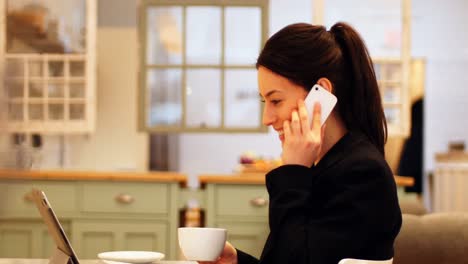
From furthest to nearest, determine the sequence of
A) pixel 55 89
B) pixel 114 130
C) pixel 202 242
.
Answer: pixel 114 130 < pixel 55 89 < pixel 202 242

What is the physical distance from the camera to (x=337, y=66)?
1243 millimetres

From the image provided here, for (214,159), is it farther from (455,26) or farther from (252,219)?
(252,219)

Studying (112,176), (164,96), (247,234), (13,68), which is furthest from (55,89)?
(13,68)

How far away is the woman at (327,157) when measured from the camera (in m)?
1.11

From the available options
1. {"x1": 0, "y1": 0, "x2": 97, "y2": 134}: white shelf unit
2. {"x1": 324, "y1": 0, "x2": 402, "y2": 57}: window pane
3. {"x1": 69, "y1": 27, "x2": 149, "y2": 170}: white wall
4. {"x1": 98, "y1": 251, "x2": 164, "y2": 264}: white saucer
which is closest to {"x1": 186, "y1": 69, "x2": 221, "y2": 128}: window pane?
{"x1": 69, "y1": 27, "x2": 149, "y2": 170}: white wall

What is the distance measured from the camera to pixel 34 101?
474 centimetres

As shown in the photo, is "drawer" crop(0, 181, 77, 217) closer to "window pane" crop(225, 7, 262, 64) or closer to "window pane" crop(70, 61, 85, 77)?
"window pane" crop(70, 61, 85, 77)

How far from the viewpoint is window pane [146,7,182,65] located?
4777 mm

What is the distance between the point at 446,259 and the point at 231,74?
3.54 meters

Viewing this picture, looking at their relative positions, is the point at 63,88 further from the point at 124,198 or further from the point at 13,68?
the point at 13,68

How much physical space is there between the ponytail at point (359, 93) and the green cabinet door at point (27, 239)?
304 cm

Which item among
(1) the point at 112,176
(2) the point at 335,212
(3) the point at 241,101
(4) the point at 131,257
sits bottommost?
(1) the point at 112,176

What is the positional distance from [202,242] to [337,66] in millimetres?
375

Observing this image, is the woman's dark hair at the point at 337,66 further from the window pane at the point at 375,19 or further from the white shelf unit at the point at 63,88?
the window pane at the point at 375,19
